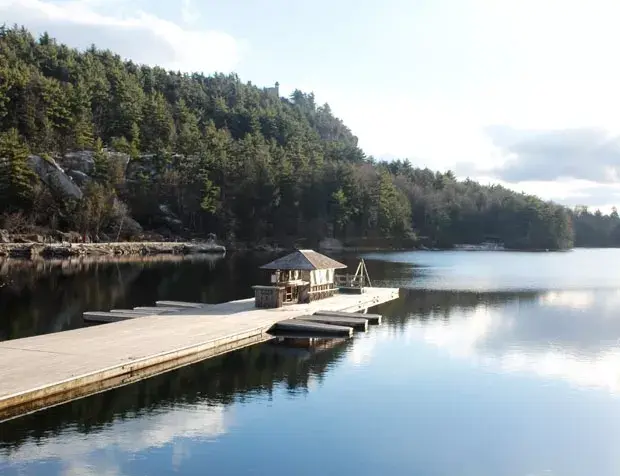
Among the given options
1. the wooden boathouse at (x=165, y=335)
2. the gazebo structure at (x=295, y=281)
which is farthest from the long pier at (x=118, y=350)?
the gazebo structure at (x=295, y=281)

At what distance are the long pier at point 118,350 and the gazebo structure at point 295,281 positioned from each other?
Result: 0.83 meters

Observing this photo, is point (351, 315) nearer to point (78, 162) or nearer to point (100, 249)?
point (100, 249)

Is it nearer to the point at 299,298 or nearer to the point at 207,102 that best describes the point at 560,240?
the point at 207,102

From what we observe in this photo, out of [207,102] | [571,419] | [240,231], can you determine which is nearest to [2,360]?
[571,419]

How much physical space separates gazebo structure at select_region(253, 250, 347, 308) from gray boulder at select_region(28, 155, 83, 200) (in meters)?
54.3

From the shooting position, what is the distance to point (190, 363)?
66.4 ft

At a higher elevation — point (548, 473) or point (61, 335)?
point (61, 335)

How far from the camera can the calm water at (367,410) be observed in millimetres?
12805

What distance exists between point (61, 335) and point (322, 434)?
1178cm

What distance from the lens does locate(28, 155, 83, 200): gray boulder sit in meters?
78.8

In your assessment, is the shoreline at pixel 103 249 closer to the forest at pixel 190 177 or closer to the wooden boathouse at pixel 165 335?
the forest at pixel 190 177

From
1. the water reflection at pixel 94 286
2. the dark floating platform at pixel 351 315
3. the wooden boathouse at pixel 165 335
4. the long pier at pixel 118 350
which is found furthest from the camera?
the dark floating platform at pixel 351 315

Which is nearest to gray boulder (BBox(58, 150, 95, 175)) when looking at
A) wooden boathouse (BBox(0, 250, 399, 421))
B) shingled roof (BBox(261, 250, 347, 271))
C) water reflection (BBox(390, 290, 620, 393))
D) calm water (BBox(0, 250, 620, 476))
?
calm water (BBox(0, 250, 620, 476))

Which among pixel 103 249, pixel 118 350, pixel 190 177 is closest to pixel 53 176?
pixel 103 249
